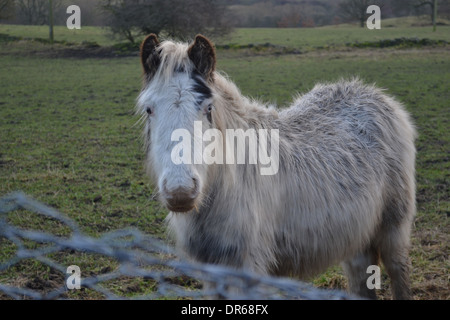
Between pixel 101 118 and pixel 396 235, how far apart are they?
9110 millimetres

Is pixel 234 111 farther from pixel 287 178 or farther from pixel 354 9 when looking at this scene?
pixel 354 9

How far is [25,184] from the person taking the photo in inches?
263

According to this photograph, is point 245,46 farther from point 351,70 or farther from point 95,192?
point 95,192

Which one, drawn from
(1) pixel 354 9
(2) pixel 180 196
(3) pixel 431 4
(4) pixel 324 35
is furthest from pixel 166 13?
(2) pixel 180 196

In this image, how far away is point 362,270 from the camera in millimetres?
3928

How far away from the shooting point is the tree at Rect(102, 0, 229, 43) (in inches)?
796

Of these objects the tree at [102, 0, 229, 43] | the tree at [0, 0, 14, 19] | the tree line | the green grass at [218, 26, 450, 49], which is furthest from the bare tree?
the green grass at [218, 26, 450, 49]

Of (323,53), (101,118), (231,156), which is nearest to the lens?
(231,156)

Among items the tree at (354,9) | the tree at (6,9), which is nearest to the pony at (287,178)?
the tree at (354,9)

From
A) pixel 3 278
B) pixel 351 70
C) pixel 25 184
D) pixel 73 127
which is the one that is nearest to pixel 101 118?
pixel 73 127

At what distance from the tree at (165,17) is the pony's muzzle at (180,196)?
16278 millimetres

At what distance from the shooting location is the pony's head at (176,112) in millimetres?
2430

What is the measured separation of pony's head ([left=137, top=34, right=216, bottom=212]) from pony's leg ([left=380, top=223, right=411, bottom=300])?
191 centimetres

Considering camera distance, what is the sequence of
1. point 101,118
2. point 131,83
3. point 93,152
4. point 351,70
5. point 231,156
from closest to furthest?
point 231,156 < point 93,152 < point 101,118 < point 131,83 < point 351,70
